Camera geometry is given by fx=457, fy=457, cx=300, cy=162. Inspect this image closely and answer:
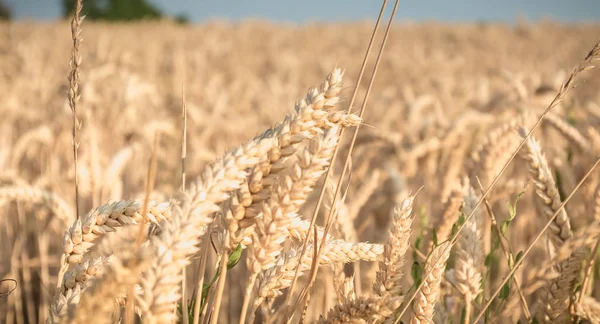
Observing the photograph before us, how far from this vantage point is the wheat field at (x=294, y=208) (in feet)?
1.86

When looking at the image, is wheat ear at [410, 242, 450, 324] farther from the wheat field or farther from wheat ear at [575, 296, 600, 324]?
wheat ear at [575, 296, 600, 324]

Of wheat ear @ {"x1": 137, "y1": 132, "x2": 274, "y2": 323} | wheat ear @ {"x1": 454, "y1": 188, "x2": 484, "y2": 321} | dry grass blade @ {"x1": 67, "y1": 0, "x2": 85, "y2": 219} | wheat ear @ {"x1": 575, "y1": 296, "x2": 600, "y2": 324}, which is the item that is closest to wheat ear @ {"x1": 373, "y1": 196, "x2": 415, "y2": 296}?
wheat ear @ {"x1": 454, "y1": 188, "x2": 484, "y2": 321}

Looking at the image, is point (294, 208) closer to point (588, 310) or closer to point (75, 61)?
point (75, 61)

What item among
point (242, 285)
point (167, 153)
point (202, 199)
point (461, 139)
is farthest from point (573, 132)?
point (167, 153)

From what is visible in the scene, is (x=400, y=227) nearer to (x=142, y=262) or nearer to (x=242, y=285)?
(x=142, y=262)

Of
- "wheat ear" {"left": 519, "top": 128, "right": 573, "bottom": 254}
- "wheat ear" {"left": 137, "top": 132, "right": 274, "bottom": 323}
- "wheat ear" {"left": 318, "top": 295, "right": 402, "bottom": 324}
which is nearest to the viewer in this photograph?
"wheat ear" {"left": 137, "top": 132, "right": 274, "bottom": 323}

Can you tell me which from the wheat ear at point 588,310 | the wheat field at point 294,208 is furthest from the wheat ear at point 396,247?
the wheat ear at point 588,310

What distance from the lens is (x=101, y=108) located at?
349cm

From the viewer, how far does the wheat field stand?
568 millimetres

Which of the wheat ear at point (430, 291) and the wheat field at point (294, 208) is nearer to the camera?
the wheat field at point (294, 208)

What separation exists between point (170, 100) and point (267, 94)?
1.29 metres

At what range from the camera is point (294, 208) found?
58 cm

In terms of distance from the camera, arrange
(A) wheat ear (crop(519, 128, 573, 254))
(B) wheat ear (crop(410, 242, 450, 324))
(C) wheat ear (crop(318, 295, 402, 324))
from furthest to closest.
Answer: (A) wheat ear (crop(519, 128, 573, 254)) → (B) wheat ear (crop(410, 242, 450, 324)) → (C) wheat ear (crop(318, 295, 402, 324))

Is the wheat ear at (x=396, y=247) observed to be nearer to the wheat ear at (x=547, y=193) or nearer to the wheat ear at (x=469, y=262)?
the wheat ear at (x=469, y=262)
